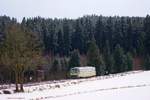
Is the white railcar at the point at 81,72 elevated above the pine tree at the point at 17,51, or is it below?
below

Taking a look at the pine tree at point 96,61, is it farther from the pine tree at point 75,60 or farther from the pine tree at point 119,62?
the pine tree at point 119,62

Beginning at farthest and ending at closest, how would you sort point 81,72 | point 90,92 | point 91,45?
point 91,45 → point 81,72 → point 90,92

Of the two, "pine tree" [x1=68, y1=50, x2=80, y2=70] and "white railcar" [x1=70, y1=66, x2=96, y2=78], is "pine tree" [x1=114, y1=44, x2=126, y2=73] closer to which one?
"pine tree" [x1=68, y1=50, x2=80, y2=70]

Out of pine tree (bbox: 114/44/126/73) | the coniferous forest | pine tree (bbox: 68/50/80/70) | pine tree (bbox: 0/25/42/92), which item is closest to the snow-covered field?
pine tree (bbox: 0/25/42/92)

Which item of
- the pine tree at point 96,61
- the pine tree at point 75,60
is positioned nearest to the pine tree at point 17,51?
the pine tree at point 96,61

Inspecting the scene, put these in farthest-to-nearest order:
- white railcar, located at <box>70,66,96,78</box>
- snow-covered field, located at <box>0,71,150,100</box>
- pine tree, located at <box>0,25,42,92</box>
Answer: white railcar, located at <box>70,66,96,78</box> < pine tree, located at <box>0,25,42,92</box> < snow-covered field, located at <box>0,71,150,100</box>

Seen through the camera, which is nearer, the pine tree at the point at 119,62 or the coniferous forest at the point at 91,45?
the coniferous forest at the point at 91,45

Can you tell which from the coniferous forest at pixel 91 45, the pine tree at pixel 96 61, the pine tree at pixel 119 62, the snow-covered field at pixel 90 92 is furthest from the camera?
the pine tree at pixel 119 62

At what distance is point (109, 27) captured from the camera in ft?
517

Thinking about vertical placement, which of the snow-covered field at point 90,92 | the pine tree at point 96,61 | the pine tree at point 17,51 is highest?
the pine tree at point 17,51

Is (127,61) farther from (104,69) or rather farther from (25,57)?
(25,57)

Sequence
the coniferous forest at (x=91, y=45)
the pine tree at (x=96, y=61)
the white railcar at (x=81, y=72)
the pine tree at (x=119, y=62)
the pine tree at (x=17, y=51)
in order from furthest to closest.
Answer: the pine tree at (x=119, y=62), the coniferous forest at (x=91, y=45), the pine tree at (x=96, y=61), the white railcar at (x=81, y=72), the pine tree at (x=17, y=51)

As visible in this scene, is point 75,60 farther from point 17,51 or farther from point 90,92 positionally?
point 90,92

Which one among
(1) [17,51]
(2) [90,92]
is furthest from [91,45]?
(2) [90,92]
